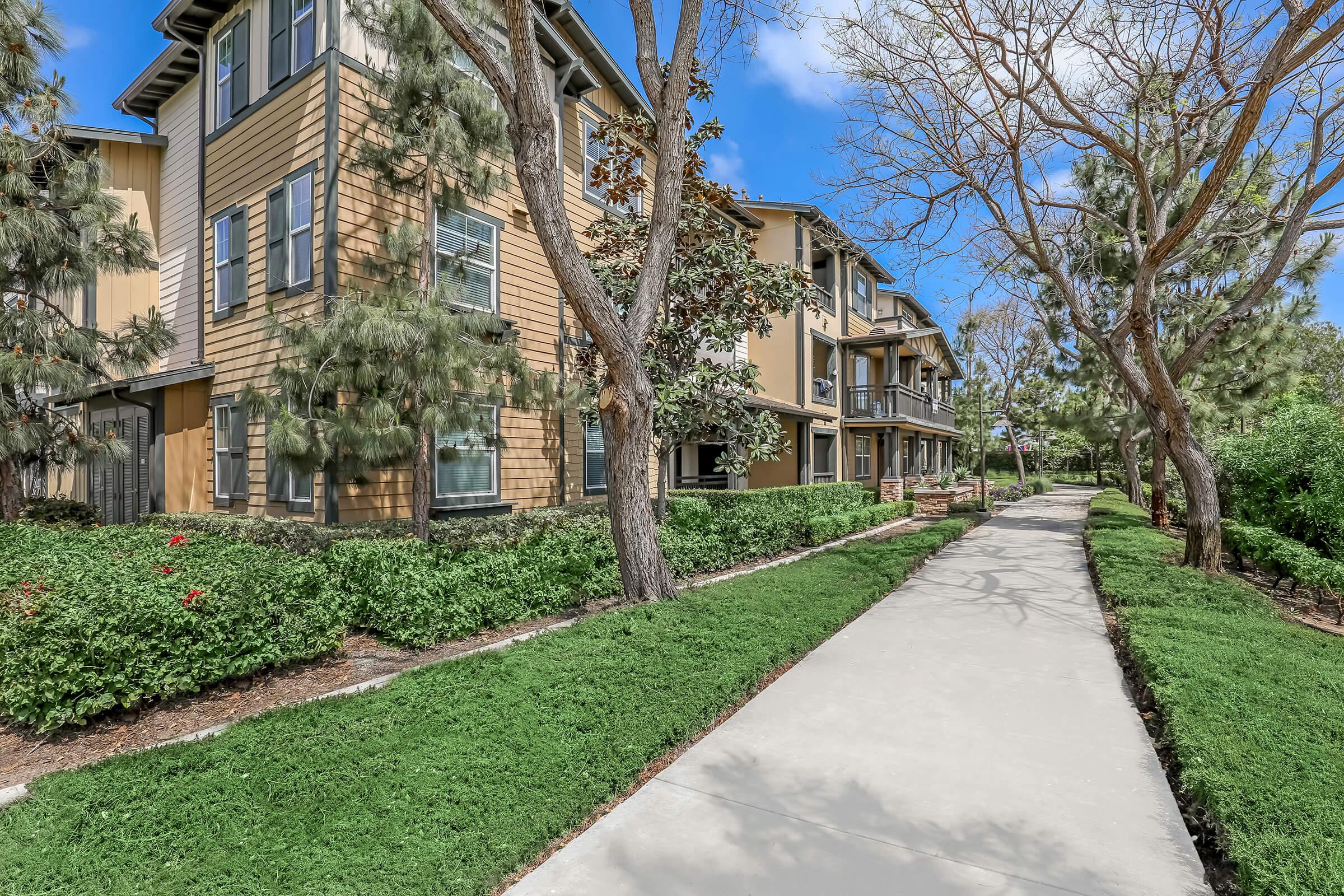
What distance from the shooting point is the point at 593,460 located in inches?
491

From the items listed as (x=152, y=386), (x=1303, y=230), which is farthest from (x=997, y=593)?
(x=152, y=386)

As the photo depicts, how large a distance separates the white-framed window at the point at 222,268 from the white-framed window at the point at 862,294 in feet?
62.6

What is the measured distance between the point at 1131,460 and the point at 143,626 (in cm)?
2499

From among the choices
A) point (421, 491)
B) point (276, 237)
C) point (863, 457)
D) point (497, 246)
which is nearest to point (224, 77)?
point (276, 237)

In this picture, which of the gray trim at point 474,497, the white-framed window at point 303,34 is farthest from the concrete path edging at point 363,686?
the white-framed window at point 303,34

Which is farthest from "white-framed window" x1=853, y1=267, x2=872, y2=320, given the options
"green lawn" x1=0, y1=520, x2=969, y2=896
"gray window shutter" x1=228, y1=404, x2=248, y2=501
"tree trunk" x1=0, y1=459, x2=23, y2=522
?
"tree trunk" x1=0, y1=459, x2=23, y2=522

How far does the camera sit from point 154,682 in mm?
4371

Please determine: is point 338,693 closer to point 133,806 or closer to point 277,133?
point 133,806

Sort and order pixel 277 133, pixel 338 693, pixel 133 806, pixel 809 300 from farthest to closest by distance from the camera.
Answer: pixel 809 300, pixel 277 133, pixel 338 693, pixel 133 806

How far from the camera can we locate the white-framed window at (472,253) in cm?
954

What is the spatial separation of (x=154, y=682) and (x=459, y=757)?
2443 millimetres

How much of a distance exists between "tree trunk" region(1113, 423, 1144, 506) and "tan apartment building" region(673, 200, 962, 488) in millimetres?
6207

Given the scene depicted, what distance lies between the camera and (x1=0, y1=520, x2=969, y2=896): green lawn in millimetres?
2697

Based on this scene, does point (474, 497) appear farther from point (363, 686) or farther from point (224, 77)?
point (224, 77)
